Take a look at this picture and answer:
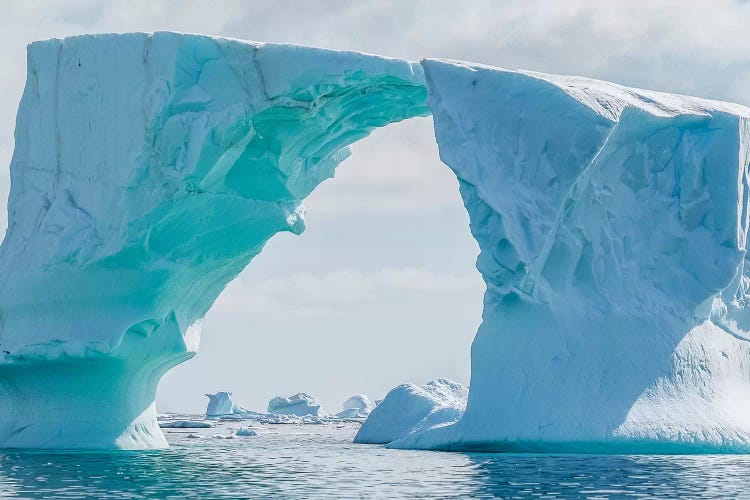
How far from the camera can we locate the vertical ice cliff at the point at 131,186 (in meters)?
18.5

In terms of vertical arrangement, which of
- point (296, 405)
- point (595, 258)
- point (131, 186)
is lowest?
point (595, 258)

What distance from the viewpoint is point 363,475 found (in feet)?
46.5

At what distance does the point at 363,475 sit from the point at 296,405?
30221mm

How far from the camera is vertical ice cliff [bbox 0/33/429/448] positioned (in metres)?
18.5

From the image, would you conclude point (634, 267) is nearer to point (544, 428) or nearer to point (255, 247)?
point (544, 428)

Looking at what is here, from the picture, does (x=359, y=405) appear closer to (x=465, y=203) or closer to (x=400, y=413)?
(x=400, y=413)

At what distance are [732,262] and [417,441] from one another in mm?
4977

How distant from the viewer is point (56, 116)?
19.4m

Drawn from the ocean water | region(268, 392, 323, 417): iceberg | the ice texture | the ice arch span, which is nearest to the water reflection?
the ocean water

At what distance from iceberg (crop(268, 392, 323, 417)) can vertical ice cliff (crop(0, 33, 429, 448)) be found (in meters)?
23.6

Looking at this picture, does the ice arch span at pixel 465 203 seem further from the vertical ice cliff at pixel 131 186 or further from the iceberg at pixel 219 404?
the iceberg at pixel 219 404

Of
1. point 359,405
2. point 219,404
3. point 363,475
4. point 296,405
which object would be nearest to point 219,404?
point 219,404

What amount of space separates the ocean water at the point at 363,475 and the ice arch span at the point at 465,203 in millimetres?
970

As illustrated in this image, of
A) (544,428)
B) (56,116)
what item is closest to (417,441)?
(544,428)
